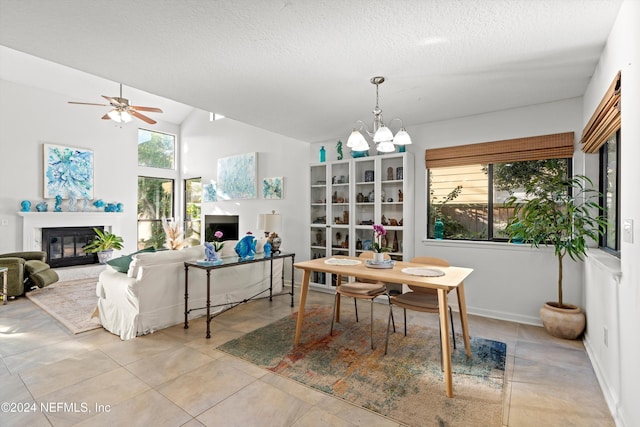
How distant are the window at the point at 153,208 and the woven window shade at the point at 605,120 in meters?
7.78

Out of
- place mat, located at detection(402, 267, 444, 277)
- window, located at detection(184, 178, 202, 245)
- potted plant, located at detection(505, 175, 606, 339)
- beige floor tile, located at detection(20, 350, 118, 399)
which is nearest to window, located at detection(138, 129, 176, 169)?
window, located at detection(184, 178, 202, 245)

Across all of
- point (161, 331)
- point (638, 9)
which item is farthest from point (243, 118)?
point (638, 9)

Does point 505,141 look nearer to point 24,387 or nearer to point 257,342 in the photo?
point 257,342

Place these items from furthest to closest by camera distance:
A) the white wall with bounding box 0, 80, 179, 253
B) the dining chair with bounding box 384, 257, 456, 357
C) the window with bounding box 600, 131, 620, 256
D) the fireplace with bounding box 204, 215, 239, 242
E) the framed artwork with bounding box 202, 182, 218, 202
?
the framed artwork with bounding box 202, 182, 218, 202
the fireplace with bounding box 204, 215, 239, 242
the white wall with bounding box 0, 80, 179, 253
the dining chair with bounding box 384, 257, 456, 357
the window with bounding box 600, 131, 620, 256

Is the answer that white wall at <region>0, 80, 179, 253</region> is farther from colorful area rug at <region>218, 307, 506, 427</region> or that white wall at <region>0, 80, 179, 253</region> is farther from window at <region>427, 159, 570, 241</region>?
window at <region>427, 159, 570, 241</region>

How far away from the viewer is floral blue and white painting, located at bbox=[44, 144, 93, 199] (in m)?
5.75

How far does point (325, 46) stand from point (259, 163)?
390 cm

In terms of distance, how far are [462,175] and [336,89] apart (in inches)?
81.9

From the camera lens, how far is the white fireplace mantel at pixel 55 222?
5.48 m

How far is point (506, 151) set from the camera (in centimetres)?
371

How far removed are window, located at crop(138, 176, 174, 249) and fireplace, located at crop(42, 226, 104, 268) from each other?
1.08 metres

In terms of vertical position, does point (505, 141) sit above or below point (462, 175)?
above

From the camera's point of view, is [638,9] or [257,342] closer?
[638,9]

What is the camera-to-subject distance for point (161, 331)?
130 inches
